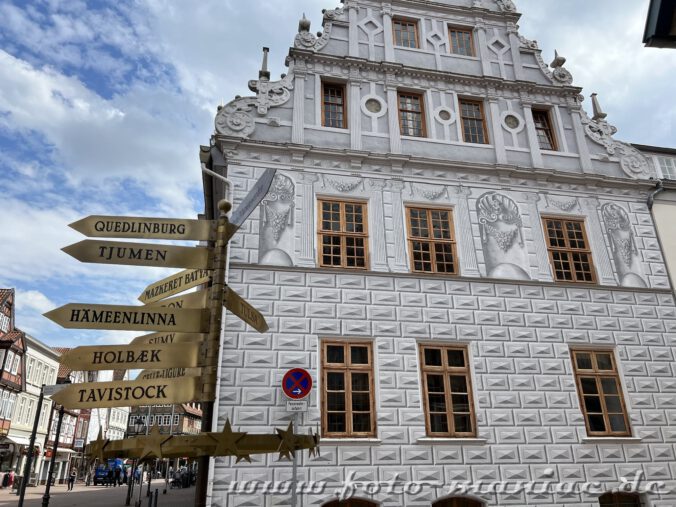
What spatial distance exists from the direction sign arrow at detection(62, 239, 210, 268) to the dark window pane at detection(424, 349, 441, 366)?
7.76m

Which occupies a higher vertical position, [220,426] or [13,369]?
[13,369]

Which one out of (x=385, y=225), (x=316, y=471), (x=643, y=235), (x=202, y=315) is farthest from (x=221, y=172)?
(x=643, y=235)

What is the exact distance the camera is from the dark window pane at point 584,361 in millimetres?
12477

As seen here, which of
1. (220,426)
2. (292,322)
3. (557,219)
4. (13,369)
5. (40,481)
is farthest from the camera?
(40,481)

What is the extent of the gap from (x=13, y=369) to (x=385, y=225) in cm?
3801

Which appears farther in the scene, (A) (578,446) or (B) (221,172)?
(B) (221,172)

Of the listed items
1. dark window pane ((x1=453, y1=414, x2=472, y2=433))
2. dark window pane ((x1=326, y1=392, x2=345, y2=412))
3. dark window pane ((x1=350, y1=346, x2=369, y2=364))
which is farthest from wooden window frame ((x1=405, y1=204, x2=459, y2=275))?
dark window pane ((x1=326, y1=392, x2=345, y2=412))

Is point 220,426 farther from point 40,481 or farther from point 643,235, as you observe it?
point 40,481

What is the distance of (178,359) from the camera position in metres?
4.71

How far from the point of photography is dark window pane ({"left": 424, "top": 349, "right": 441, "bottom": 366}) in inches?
462

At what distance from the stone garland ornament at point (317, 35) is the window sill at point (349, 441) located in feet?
33.0

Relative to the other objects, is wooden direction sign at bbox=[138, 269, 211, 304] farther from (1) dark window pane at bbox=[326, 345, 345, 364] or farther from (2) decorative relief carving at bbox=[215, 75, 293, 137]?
(2) decorative relief carving at bbox=[215, 75, 293, 137]

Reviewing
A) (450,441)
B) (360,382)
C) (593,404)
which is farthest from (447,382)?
(593,404)

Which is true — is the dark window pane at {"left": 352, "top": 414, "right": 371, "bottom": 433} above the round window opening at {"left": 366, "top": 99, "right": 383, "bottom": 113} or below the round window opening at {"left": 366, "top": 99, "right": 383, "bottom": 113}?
below
